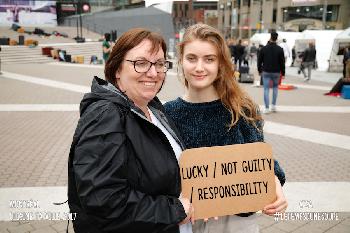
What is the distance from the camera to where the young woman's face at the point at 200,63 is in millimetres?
2020

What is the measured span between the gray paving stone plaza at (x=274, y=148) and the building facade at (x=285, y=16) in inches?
1569

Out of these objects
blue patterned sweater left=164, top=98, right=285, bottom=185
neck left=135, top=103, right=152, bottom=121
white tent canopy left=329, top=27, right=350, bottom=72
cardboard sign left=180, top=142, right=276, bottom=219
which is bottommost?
cardboard sign left=180, top=142, right=276, bottom=219

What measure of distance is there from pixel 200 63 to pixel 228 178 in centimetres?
69

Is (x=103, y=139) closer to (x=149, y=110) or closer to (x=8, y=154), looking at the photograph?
(x=149, y=110)

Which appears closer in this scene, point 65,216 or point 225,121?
point 225,121

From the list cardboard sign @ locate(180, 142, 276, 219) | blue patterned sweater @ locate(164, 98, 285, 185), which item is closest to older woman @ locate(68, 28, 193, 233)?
cardboard sign @ locate(180, 142, 276, 219)

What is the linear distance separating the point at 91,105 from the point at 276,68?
853cm

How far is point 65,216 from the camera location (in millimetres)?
3883

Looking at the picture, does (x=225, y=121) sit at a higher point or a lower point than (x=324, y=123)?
higher

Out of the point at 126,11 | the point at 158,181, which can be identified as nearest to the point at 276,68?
the point at 158,181

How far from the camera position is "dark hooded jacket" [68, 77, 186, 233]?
141 centimetres

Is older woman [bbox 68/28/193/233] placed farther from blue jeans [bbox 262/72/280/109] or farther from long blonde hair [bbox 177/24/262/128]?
blue jeans [bbox 262/72/280/109]

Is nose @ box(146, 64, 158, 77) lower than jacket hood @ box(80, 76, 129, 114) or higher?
higher

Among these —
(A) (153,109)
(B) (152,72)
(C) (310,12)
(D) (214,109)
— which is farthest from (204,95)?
(C) (310,12)
